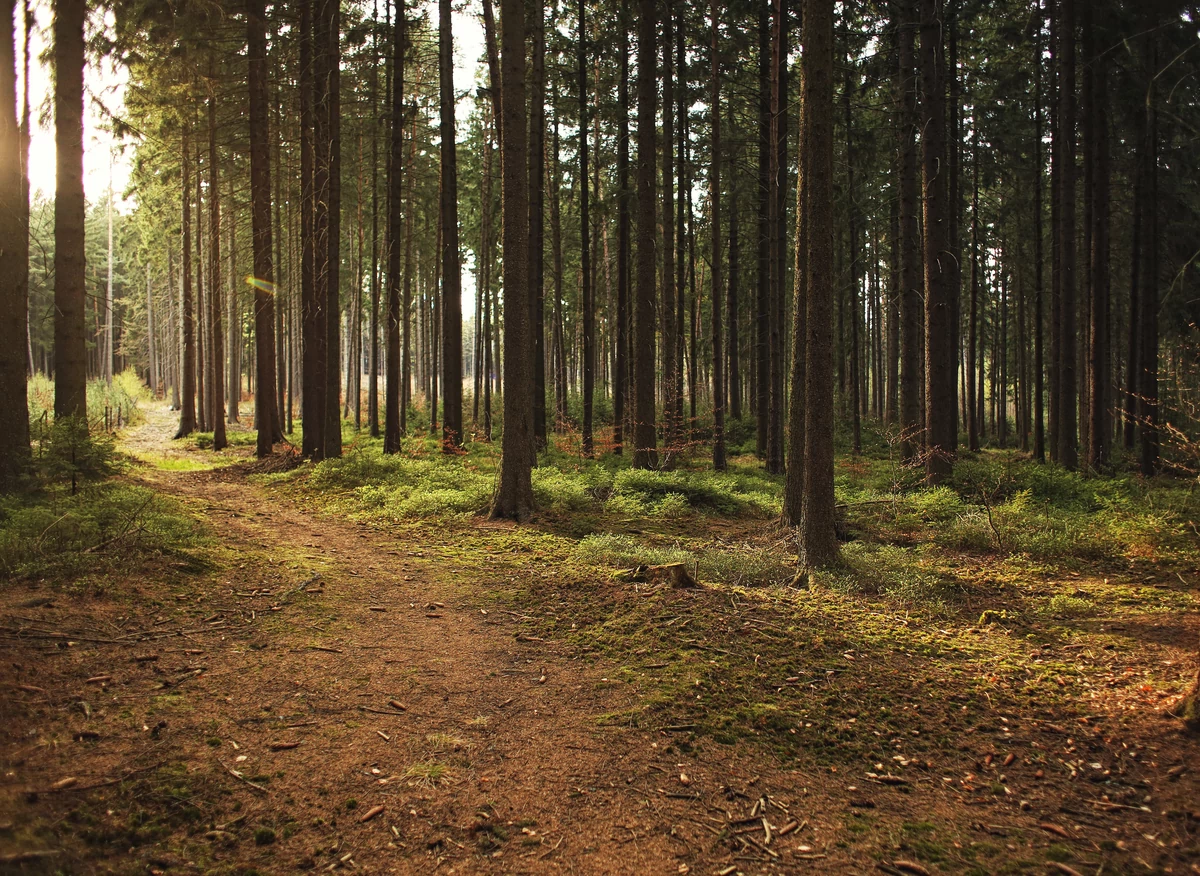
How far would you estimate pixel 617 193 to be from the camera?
16.1 m

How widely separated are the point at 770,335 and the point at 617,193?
502 cm

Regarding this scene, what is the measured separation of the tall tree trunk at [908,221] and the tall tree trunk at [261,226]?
47.1 ft

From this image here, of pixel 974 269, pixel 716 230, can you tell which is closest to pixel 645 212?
pixel 716 230

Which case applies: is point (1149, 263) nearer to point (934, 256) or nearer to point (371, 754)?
point (934, 256)

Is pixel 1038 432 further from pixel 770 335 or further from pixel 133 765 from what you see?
pixel 133 765

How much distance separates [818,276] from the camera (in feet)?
24.1

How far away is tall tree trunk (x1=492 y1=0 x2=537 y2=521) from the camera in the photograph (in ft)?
33.1

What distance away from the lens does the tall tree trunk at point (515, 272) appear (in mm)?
10078

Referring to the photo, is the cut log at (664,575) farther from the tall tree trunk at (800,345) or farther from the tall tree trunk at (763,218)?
the tall tree trunk at (763,218)

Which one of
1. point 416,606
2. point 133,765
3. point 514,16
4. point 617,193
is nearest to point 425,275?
point 617,193

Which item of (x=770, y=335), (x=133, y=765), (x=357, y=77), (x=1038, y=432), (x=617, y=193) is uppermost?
(x=357, y=77)

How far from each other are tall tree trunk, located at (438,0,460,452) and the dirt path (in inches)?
475

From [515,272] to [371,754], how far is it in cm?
777

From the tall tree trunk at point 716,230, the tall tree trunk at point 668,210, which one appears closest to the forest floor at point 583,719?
the tall tree trunk at point 668,210
